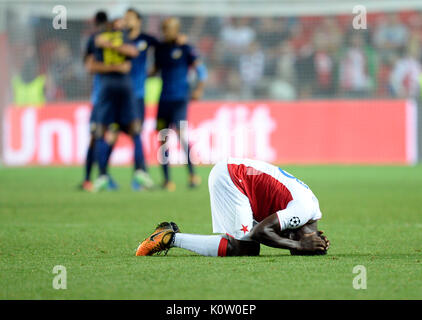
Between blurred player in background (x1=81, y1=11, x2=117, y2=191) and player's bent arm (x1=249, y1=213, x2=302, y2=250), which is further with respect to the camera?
blurred player in background (x1=81, y1=11, x2=117, y2=191)

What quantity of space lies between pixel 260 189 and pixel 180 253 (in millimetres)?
706

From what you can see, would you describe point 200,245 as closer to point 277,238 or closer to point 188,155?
point 277,238

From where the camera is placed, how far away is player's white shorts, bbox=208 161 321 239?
208 inches

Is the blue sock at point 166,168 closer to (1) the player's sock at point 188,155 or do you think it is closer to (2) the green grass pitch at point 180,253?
(1) the player's sock at point 188,155

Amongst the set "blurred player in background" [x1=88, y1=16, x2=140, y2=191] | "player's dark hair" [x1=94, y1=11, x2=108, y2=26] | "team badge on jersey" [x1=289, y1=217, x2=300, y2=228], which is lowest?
"team badge on jersey" [x1=289, y1=217, x2=300, y2=228]

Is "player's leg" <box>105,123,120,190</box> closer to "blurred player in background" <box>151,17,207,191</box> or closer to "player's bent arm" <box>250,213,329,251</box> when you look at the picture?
"blurred player in background" <box>151,17,207,191</box>

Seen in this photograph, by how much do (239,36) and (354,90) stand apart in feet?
11.0

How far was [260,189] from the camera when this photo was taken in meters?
5.50

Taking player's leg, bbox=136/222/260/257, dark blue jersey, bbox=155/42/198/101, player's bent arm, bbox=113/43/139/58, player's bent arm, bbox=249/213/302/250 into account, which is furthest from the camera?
dark blue jersey, bbox=155/42/198/101

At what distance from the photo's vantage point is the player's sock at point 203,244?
541 cm

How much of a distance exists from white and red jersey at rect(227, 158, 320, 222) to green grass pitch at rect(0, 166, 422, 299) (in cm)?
32

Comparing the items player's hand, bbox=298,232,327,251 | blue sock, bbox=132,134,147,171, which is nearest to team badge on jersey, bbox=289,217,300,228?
player's hand, bbox=298,232,327,251

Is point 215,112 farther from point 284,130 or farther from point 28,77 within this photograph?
point 28,77
